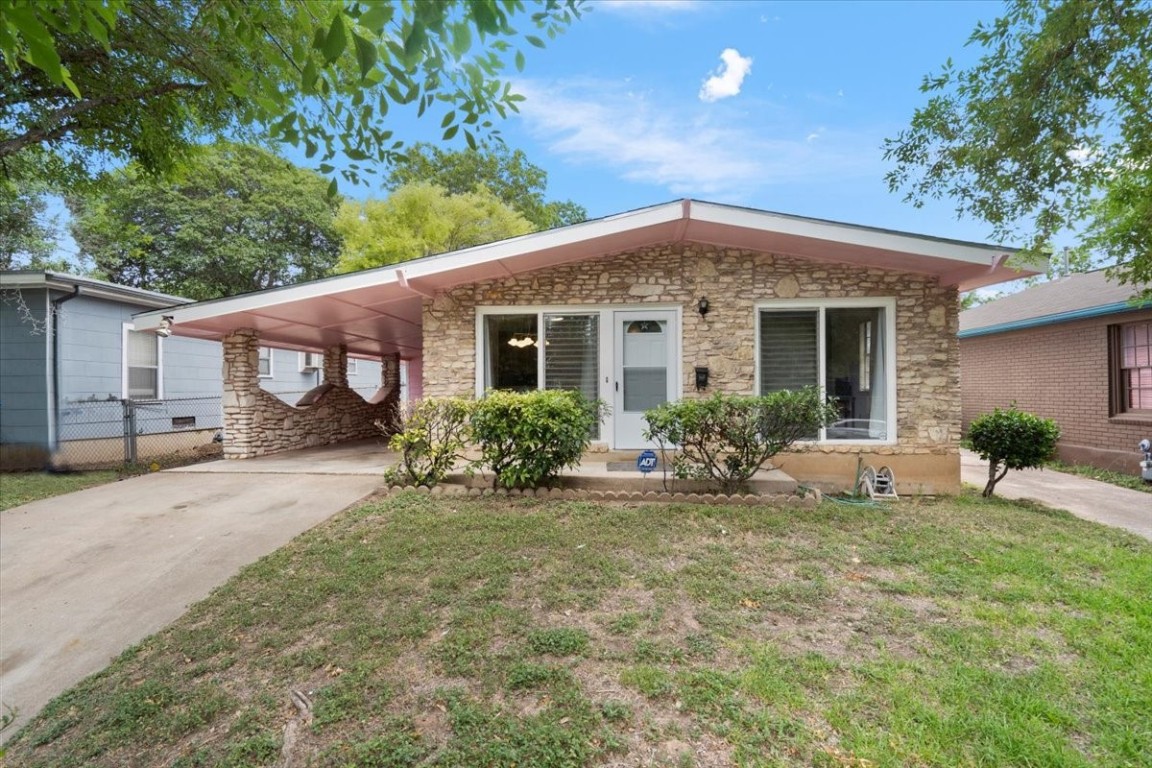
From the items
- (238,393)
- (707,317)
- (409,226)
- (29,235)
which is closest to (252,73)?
(707,317)

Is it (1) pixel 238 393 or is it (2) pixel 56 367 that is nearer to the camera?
(2) pixel 56 367

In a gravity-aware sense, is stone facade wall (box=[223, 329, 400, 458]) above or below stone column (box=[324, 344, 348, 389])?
below

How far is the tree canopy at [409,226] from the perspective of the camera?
671 inches

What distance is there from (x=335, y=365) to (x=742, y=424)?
10.3 m

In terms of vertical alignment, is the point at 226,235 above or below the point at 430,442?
above

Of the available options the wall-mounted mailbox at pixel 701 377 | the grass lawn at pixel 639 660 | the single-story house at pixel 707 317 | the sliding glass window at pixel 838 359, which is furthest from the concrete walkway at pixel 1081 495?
the wall-mounted mailbox at pixel 701 377

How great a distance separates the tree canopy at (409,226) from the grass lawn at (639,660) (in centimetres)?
1444

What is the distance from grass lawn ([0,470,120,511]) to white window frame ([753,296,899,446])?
30.6 feet

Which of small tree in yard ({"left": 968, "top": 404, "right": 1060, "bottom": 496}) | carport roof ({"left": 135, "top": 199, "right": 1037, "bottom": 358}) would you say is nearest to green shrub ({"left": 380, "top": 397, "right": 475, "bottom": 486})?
carport roof ({"left": 135, "top": 199, "right": 1037, "bottom": 358})

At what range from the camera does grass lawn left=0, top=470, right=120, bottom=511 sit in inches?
254

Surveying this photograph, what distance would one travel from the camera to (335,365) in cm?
1233

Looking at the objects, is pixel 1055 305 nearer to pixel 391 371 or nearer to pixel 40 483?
pixel 391 371

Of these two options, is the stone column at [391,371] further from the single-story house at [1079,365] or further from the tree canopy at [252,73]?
the single-story house at [1079,365]

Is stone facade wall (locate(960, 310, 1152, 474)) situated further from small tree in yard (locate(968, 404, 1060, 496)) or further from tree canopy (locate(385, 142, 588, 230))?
tree canopy (locate(385, 142, 588, 230))
